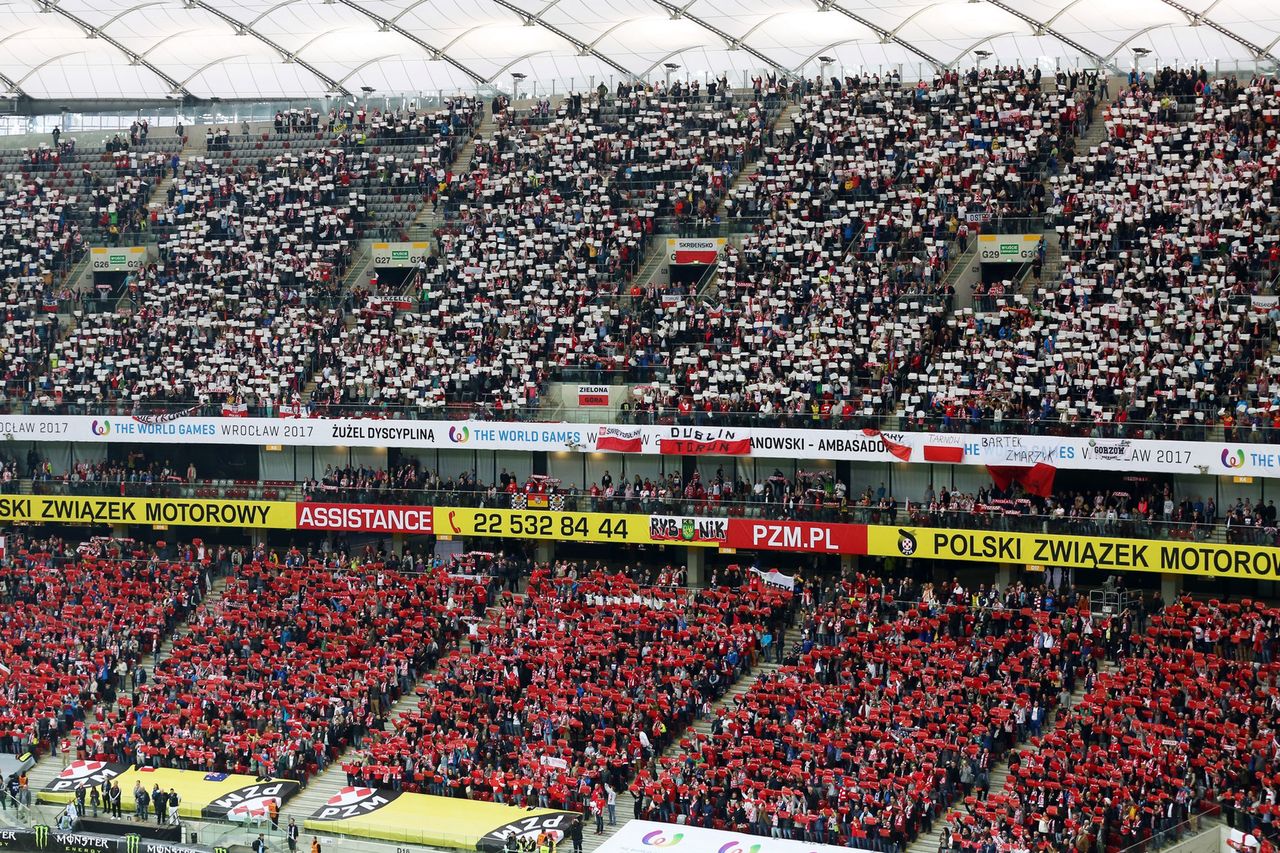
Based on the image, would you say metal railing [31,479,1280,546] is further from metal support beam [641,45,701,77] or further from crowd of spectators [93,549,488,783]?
metal support beam [641,45,701,77]

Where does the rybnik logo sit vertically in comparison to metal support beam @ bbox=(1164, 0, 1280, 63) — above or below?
below

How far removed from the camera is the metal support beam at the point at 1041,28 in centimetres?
5874

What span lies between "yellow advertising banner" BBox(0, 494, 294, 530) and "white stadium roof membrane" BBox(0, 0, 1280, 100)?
69.1 feet

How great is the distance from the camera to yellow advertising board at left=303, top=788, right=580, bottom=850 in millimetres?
36844

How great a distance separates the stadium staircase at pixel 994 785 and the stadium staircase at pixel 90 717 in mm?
20361

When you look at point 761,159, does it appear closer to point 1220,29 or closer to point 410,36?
point 1220,29

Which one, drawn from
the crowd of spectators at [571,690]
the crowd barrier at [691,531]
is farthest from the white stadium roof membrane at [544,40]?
the crowd of spectators at [571,690]

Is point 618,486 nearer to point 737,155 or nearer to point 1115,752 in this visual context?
point 737,155

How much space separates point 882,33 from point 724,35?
224 inches

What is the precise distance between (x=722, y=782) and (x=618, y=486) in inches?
532

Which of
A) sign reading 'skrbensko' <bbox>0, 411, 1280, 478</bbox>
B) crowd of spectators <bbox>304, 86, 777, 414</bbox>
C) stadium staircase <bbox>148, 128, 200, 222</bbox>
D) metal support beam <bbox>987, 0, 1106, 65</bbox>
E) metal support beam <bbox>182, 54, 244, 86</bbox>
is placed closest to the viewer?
sign reading 'skrbensko' <bbox>0, 411, 1280, 478</bbox>

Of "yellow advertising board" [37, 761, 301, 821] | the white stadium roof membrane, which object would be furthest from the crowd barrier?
the white stadium roof membrane

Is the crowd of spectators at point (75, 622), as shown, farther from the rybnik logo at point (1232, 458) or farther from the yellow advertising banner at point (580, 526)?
the rybnik logo at point (1232, 458)

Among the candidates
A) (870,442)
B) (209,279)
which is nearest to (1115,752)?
(870,442)
